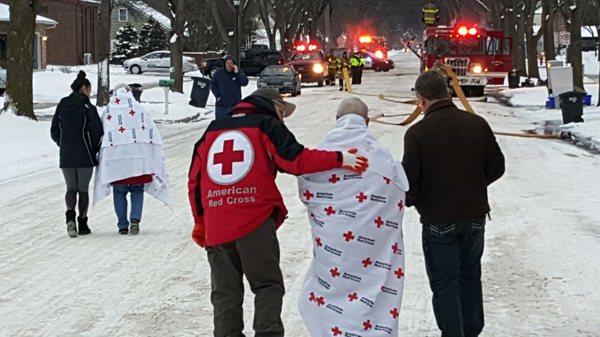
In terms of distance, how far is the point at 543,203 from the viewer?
12.5 meters

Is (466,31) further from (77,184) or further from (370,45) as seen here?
(370,45)

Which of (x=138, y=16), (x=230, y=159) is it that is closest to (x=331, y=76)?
(x=138, y=16)

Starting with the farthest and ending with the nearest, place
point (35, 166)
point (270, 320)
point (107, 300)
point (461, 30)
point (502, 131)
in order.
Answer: point (461, 30)
point (502, 131)
point (35, 166)
point (107, 300)
point (270, 320)

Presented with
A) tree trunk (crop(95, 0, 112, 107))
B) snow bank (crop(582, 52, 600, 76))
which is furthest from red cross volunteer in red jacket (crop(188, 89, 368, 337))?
snow bank (crop(582, 52, 600, 76))

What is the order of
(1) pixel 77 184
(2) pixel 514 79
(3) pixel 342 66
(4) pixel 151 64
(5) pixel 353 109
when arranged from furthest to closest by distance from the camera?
(4) pixel 151 64, (3) pixel 342 66, (2) pixel 514 79, (1) pixel 77 184, (5) pixel 353 109

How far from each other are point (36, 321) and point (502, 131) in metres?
16.5

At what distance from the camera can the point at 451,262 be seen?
230 inches

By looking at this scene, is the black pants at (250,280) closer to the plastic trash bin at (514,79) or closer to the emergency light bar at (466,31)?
the emergency light bar at (466,31)

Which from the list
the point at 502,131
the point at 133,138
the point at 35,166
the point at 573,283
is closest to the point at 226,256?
the point at 573,283

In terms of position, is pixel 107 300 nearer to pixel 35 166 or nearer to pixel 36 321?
pixel 36 321

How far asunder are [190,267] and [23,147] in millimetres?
11323

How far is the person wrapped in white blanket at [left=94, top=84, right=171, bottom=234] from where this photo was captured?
10289 millimetres

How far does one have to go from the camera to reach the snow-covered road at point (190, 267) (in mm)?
7180

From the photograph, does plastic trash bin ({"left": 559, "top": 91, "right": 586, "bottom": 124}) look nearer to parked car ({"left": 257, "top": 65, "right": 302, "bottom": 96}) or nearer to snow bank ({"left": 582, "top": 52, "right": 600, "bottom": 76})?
parked car ({"left": 257, "top": 65, "right": 302, "bottom": 96})
